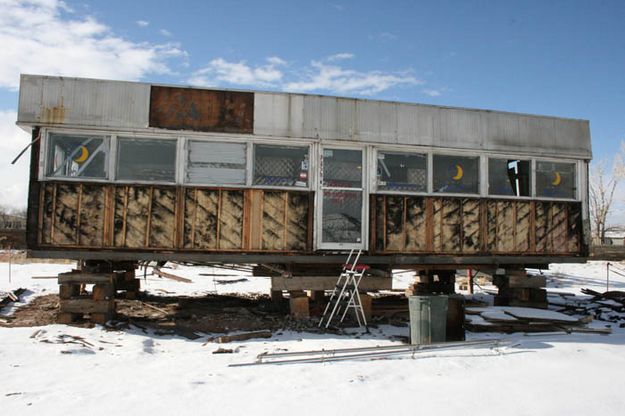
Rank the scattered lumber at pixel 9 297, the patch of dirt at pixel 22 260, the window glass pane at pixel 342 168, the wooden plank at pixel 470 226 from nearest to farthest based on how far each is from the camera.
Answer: the window glass pane at pixel 342 168, the scattered lumber at pixel 9 297, the wooden plank at pixel 470 226, the patch of dirt at pixel 22 260

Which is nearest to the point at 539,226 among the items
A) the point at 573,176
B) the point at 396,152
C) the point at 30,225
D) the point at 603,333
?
the point at 573,176

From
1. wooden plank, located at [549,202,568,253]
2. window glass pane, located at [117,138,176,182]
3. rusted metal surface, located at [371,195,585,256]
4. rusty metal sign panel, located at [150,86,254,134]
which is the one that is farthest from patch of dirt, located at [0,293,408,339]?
rusty metal sign panel, located at [150,86,254,134]

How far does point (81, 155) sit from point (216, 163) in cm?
239

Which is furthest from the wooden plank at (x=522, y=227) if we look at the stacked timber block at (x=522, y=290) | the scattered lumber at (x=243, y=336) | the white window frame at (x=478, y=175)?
the scattered lumber at (x=243, y=336)

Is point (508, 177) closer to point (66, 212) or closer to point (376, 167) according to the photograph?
point (376, 167)

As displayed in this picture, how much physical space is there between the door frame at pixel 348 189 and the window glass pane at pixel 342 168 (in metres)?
0.08

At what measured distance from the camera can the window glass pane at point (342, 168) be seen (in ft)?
29.9

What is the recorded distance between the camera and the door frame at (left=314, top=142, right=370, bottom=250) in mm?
8969

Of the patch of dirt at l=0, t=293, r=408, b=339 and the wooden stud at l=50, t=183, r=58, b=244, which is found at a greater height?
the wooden stud at l=50, t=183, r=58, b=244

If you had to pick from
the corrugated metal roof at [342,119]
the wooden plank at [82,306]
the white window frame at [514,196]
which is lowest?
the wooden plank at [82,306]

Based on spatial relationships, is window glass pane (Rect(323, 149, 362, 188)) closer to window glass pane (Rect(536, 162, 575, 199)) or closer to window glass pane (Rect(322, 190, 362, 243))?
window glass pane (Rect(322, 190, 362, 243))

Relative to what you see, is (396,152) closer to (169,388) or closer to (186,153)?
(186,153)

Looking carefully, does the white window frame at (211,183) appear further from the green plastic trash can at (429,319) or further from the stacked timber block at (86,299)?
the green plastic trash can at (429,319)

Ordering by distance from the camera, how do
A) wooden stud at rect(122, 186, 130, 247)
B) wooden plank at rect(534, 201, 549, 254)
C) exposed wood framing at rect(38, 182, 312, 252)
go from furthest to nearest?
1. wooden plank at rect(534, 201, 549, 254)
2. wooden stud at rect(122, 186, 130, 247)
3. exposed wood framing at rect(38, 182, 312, 252)
